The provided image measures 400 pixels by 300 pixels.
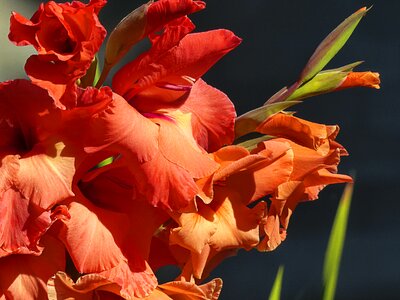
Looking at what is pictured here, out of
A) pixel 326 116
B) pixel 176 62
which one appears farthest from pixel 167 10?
pixel 326 116

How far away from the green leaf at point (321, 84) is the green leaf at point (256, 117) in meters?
0.03

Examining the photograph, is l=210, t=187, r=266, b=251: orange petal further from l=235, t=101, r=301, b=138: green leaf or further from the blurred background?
the blurred background

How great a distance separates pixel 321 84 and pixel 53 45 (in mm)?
205

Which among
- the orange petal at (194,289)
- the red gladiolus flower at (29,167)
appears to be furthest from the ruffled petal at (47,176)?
the orange petal at (194,289)

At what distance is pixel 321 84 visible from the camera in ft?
→ 2.17

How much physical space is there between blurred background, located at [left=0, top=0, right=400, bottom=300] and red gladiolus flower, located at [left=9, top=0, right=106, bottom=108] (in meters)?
1.46

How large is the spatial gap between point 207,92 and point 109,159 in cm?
8

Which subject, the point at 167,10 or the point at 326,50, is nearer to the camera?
the point at 167,10

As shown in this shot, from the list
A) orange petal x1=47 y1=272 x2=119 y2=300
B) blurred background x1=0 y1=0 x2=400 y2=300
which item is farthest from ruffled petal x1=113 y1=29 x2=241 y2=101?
blurred background x1=0 y1=0 x2=400 y2=300

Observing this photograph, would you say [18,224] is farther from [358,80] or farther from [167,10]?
[358,80]

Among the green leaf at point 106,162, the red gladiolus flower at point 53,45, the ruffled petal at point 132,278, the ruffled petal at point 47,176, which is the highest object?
the red gladiolus flower at point 53,45

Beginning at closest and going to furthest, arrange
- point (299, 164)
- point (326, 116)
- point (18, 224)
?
point (18, 224) → point (299, 164) → point (326, 116)

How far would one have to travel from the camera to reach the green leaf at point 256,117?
634 mm

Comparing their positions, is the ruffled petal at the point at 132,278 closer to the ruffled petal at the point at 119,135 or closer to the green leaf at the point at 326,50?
the ruffled petal at the point at 119,135
